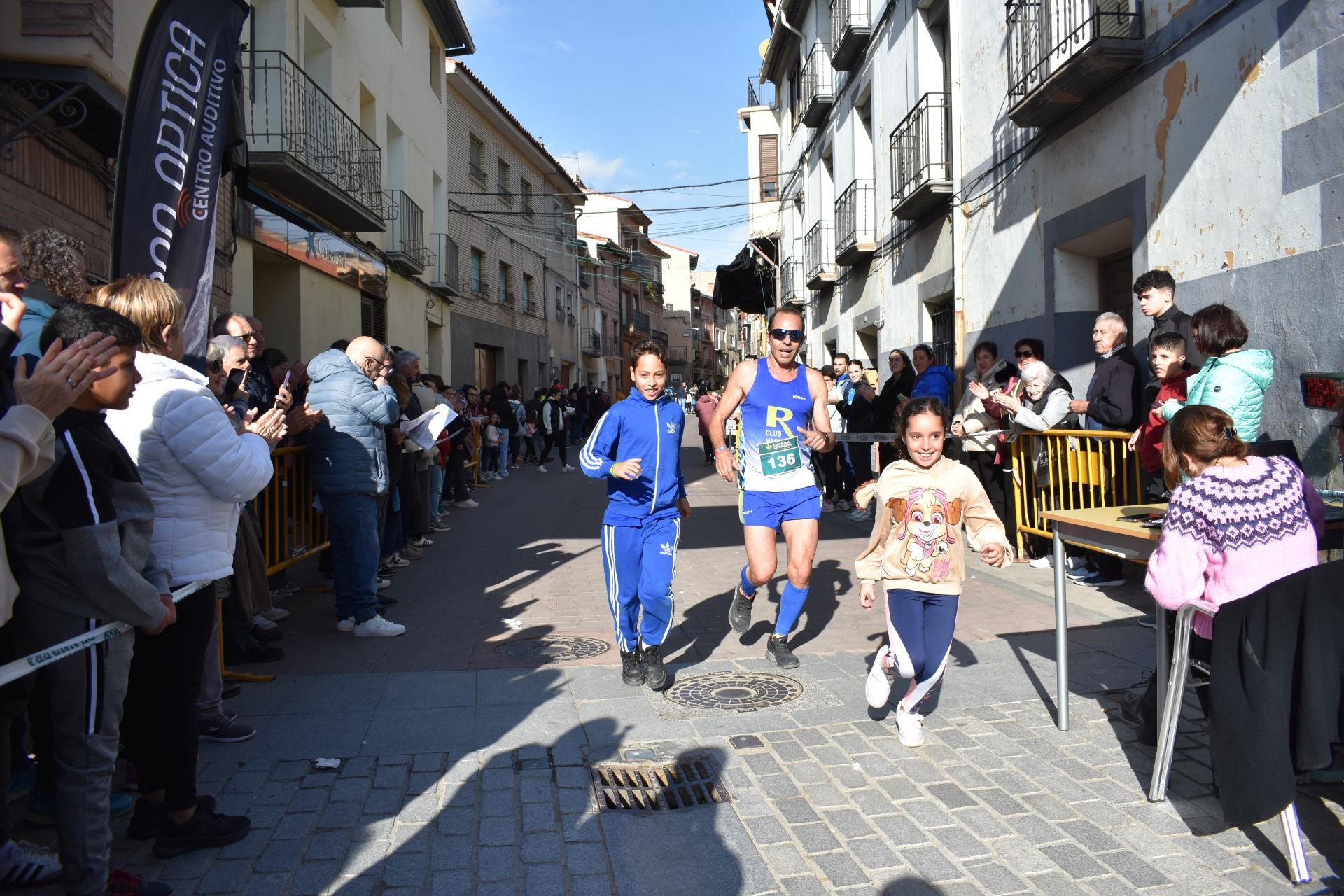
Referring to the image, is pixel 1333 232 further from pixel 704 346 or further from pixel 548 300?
pixel 704 346

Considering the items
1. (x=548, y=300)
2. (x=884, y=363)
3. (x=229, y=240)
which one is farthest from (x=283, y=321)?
(x=548, y=300)

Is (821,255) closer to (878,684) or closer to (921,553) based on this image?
(921,553)

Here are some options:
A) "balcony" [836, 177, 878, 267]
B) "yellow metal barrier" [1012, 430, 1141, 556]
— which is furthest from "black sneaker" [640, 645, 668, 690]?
"balcony" [836, 177, 878, 267]

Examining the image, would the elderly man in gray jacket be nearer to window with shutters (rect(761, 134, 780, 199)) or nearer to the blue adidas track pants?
the blue adidas track pants

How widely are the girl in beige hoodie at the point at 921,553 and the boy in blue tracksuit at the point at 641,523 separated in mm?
1104

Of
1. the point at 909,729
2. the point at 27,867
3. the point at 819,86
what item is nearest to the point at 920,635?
the point at 909,729

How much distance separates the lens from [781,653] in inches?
204

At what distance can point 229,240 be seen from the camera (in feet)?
36.1

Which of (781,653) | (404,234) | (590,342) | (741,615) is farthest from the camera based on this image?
(590,342)

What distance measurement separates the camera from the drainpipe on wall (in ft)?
37.7

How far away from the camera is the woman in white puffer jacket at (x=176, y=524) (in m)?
3.11

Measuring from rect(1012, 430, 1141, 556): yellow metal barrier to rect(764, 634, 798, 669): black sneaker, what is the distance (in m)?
2.46

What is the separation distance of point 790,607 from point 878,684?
1.06 m

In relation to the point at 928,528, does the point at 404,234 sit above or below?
above
